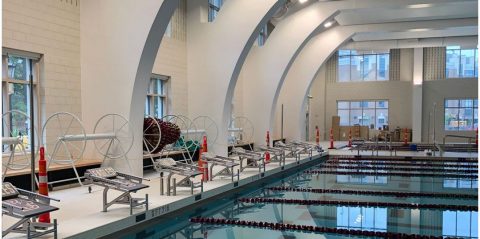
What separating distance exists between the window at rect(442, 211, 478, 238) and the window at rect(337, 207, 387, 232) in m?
0.75

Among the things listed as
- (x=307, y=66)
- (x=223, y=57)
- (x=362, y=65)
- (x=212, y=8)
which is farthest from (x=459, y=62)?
(x=223, y=57)

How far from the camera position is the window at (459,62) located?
23.0 metres

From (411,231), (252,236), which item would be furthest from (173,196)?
(411,231)

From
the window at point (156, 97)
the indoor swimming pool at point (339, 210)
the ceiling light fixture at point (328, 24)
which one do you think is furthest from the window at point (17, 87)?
the ceiling light fixture at point (328, 24)

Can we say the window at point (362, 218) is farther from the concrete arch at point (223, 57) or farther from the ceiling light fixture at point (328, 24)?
the ceiling light fixture at point (328, 24)

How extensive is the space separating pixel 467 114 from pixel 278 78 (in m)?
13.1

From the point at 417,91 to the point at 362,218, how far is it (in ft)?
60.1

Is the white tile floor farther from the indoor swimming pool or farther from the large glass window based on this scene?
the large glass window

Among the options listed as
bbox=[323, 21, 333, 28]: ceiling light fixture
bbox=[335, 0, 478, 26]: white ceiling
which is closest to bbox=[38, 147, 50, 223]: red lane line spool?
bbox=[335, 0, 478, 26]: white ceiling

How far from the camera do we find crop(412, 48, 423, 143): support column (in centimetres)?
2266

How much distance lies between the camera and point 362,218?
6.17 meters

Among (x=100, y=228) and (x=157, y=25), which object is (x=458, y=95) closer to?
(x=157, y=25)

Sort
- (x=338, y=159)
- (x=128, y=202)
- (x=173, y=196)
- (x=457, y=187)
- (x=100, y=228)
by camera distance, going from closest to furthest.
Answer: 1. (x=100, y=228)
2. (x=128, y=202)
3. (x=173, y=196)
4. (x=457, y=187)
5. (x=338, y=159)

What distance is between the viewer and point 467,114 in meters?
23.3
